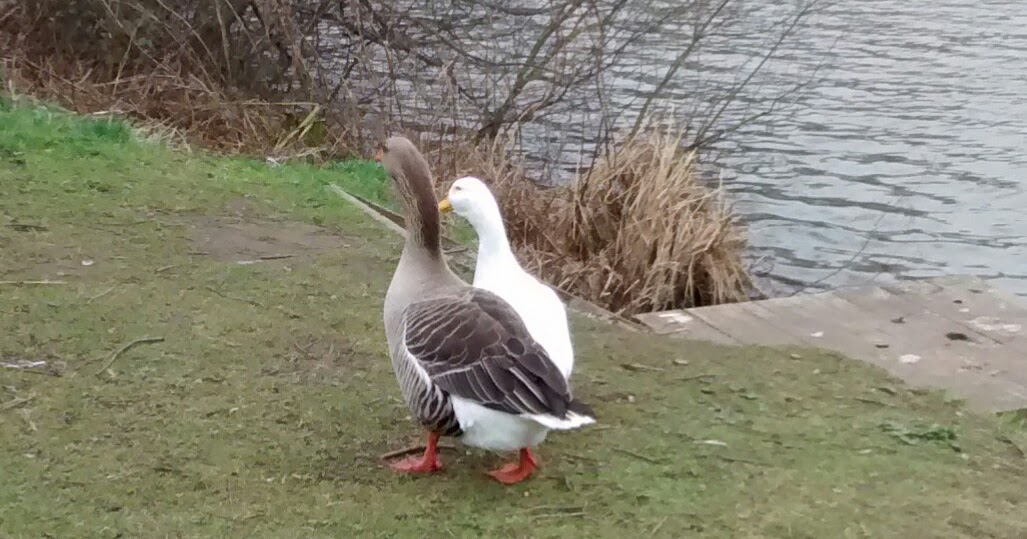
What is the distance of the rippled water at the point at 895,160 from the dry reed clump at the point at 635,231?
935 millimetres

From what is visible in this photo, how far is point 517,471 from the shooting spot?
3859mm

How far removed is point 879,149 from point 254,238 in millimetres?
7407

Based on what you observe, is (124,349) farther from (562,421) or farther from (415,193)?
(562,421)

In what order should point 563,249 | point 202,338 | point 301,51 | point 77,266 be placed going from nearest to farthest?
point 202,338 < point 77,266 < point 563,249 < point 301,51

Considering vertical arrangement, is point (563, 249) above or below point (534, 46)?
below

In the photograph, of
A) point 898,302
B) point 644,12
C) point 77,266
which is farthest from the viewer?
point 644,12

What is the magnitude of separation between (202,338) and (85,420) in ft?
2.93

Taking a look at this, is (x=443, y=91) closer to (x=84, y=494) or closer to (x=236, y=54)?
(x=236, y=54)

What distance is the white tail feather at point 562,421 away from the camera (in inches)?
131

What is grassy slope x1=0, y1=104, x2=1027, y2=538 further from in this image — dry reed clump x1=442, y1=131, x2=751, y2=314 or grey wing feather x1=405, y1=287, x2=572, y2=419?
dry reed clump x1=442, y1=131, x2=751, y2=314

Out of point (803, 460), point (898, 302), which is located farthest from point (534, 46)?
point (803, 460)

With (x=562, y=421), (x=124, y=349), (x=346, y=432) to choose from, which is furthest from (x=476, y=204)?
(x=124, y=349)

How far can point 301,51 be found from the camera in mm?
10766

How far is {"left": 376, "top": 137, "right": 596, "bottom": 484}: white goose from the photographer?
136 inches
